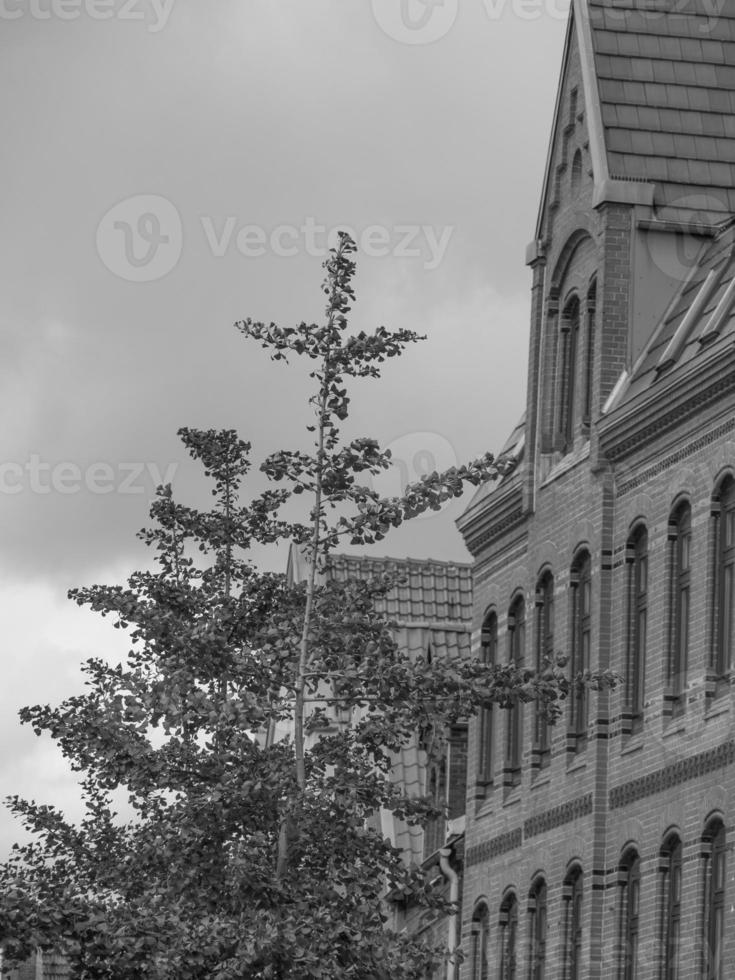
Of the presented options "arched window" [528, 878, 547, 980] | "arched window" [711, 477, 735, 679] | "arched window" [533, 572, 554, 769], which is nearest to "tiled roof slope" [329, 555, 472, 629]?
"arched window" [533, 572, 554, 769]

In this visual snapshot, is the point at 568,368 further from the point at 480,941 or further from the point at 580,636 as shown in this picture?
the point at 480,941

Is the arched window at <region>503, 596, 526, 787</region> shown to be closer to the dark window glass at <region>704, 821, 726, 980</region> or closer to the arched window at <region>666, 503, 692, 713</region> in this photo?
the arched window at <region>666, 503, 692, 713</region>

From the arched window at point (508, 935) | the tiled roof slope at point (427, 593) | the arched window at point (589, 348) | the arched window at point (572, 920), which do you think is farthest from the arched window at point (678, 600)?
the tiled roof slope at point (427, 593)

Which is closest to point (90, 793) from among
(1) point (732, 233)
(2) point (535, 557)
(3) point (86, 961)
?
(2) point (535, 557)

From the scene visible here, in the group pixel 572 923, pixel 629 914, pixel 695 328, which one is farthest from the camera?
pixel 572 923

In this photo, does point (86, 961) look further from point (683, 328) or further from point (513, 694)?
point (683, 328)

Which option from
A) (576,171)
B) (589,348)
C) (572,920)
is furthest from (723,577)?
(576,171)

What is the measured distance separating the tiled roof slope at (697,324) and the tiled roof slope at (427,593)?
522 inches

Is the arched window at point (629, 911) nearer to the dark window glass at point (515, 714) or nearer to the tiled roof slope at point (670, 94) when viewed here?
the dark window glass at point (515, 714)

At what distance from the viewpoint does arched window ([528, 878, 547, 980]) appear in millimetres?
29312

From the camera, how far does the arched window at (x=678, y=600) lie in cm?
2566

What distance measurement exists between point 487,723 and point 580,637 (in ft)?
14.7

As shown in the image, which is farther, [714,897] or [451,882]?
[451,882]

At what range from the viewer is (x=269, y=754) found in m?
20.4
